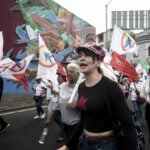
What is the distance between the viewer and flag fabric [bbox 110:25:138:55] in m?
9.86

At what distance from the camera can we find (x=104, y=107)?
3.04 metres

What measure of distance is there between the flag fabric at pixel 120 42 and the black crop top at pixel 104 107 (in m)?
6.65

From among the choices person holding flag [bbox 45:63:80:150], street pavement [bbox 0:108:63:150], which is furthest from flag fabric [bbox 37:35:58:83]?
person holding flag [bbox 45:63:80:150]

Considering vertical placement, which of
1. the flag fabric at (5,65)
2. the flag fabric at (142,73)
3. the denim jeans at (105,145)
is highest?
the denim jeans at (105,145)

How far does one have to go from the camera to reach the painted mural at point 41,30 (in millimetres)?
25828

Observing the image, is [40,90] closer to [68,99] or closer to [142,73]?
[142,73]

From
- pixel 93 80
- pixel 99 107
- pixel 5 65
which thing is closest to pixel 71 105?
pixel 93 80

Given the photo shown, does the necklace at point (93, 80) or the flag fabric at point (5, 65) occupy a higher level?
the necklace at point (93, 80)

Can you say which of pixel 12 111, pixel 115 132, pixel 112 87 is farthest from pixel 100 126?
pixel 12 111

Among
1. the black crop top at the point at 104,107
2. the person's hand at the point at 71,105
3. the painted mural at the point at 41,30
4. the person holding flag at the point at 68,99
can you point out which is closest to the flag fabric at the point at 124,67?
the person holding flag at the point at 68,99

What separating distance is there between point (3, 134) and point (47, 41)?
20.0 metres

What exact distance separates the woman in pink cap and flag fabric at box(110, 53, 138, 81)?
5.10m

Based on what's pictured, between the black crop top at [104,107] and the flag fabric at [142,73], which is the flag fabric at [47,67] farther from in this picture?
the black crop top at [104,107]

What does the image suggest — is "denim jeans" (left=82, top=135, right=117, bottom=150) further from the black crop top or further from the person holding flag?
the person holding flag
